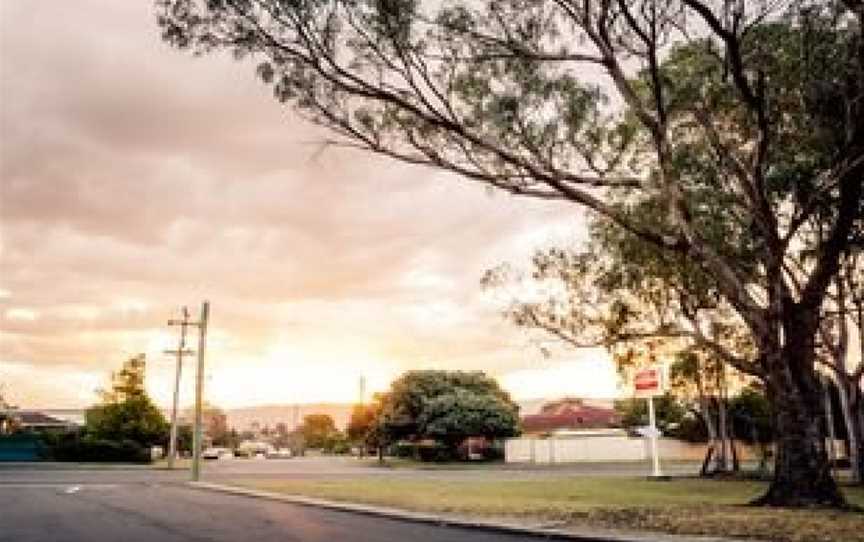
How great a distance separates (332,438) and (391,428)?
71830 mm

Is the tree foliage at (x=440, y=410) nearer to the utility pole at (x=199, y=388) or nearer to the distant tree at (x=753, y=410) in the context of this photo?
the distant tree at (x=753, y=410)

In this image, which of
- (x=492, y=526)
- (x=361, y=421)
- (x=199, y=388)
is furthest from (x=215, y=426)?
(x=492, y=526)

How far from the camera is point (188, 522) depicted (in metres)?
16.9

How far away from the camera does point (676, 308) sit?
29297mm

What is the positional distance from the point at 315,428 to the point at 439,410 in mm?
109963

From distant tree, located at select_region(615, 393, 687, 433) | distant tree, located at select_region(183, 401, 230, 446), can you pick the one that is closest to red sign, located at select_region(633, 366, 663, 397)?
distant tree, located at select_region(615, 393, 687, 433)

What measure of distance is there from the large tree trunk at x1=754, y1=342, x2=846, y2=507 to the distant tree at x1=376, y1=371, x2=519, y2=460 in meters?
45.9

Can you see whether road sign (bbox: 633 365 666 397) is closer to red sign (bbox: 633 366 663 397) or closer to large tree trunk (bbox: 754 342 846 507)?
red sign (bbox: 633 366 663 397)

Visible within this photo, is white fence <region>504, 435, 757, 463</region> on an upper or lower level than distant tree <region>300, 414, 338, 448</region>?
lower

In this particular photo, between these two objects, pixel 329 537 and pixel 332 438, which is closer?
pixel 329 537

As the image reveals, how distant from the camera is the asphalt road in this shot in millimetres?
14414

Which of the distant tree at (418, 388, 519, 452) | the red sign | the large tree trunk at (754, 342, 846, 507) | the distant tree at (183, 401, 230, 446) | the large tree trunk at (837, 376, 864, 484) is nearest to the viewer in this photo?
the large tree trunk at (754, 342, 846, 507)

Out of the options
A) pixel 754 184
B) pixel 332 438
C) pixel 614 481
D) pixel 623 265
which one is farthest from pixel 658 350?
pixel 332 438

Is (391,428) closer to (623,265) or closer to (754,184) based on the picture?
(623,265)
